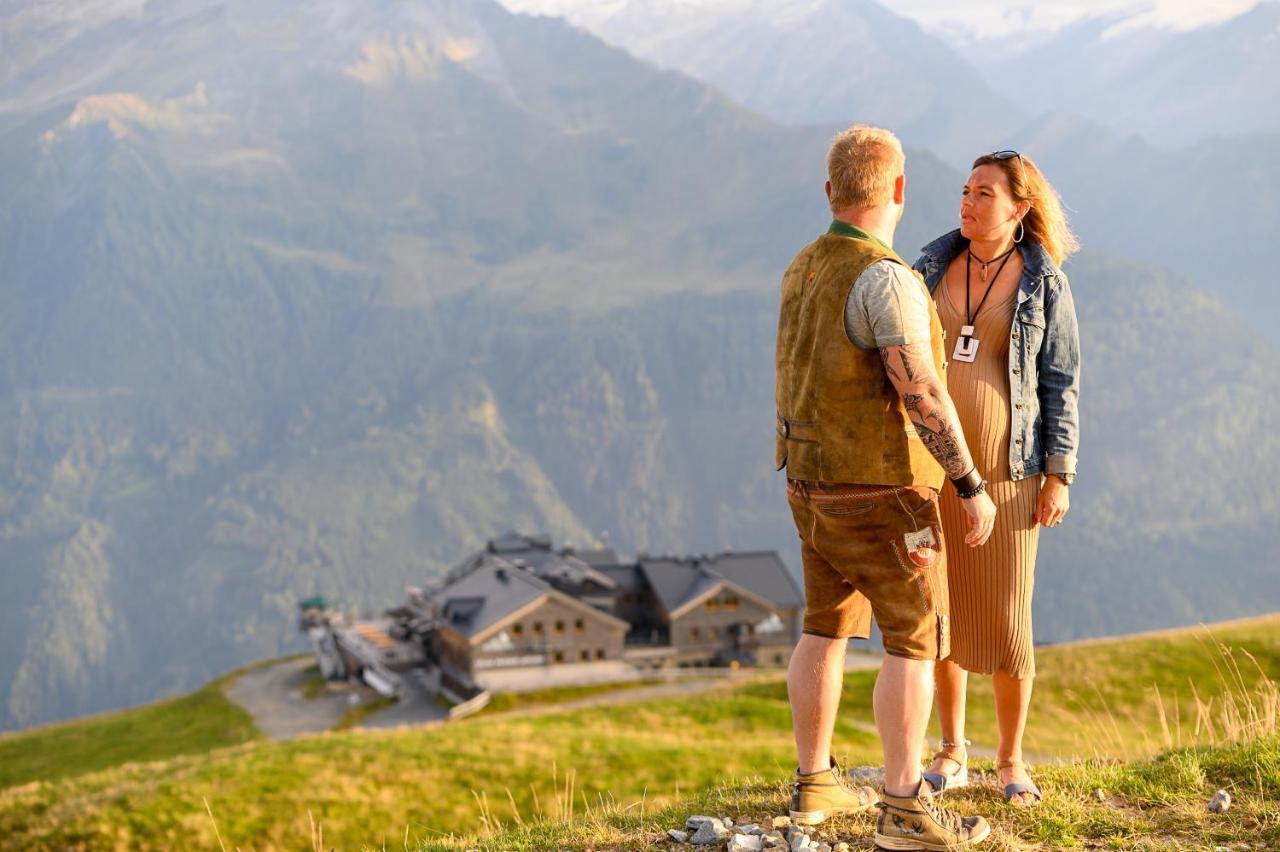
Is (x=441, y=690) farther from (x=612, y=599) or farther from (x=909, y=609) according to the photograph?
(x=909, y=609)

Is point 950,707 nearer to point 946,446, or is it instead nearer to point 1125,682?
point 946,446

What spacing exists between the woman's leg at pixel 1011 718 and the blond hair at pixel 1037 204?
306cm

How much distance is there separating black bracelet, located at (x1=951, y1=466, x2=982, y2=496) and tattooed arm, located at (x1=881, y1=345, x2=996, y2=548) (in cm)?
4

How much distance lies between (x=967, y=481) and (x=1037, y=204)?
2.58 meters

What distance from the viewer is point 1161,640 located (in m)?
38.5

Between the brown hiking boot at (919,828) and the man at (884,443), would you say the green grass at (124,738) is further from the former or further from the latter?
the man at (884,443)

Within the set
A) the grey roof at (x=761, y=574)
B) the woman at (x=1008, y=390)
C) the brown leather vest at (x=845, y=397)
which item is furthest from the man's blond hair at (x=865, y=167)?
the grey roof at (x=761, y=574)

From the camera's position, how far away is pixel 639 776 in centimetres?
2397

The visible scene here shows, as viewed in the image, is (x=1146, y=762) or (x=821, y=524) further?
(x=1146, y=762)

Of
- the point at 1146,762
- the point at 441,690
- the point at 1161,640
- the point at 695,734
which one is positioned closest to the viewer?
the point at 1146,762

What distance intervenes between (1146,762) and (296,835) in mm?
15898

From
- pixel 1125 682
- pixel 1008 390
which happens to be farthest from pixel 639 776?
pixel 1008 390

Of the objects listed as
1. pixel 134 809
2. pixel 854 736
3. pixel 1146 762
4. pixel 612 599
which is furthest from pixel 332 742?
pixel 612 599

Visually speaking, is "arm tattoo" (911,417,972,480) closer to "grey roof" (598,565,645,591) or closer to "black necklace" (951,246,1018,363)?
"black necklace" (951,246,1018,363)
